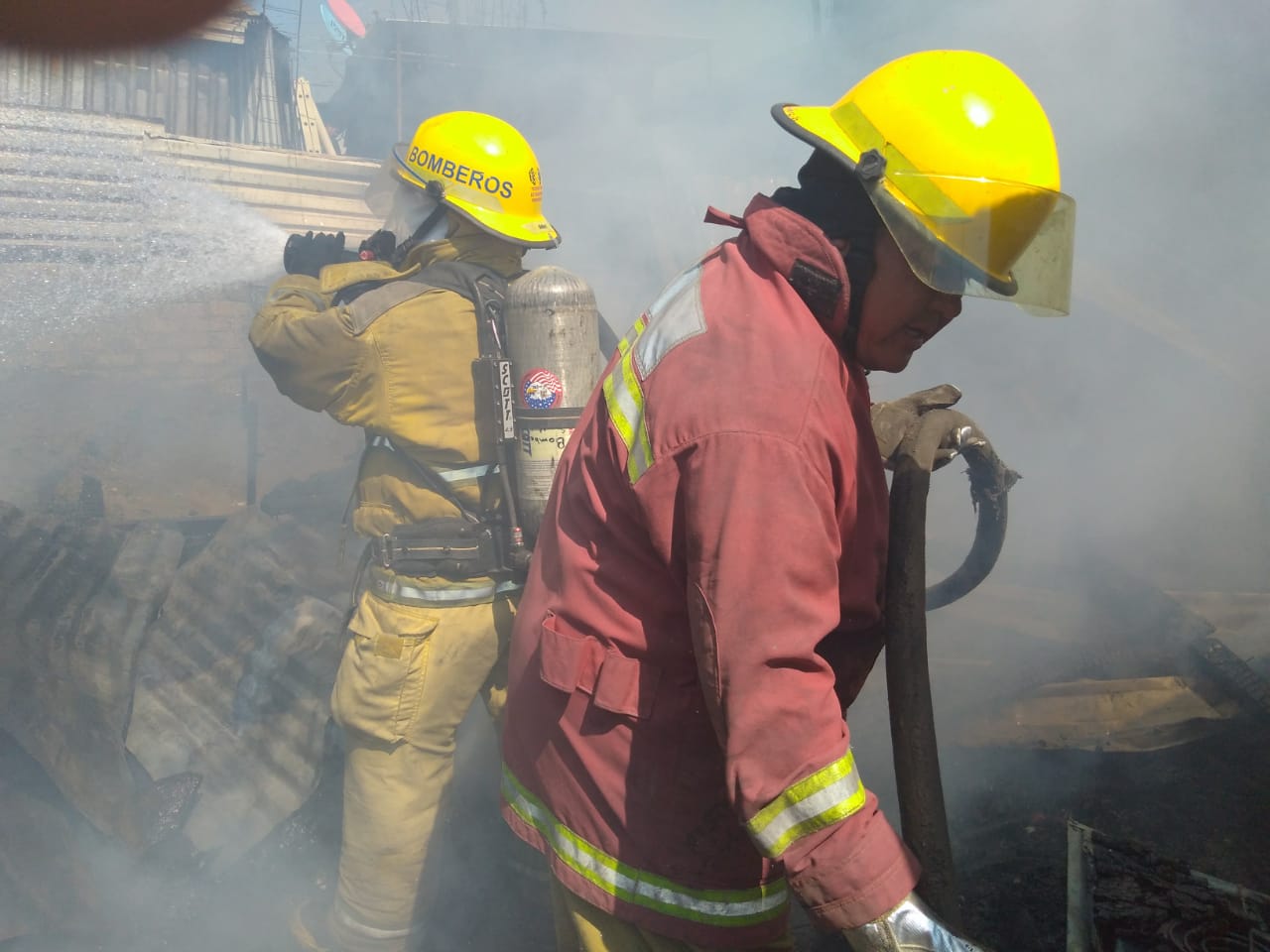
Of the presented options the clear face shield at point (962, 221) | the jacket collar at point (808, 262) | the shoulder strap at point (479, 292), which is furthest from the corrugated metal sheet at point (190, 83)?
the clear face shield at point (962, 221)

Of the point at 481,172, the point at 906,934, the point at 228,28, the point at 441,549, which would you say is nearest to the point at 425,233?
the point at 481,172

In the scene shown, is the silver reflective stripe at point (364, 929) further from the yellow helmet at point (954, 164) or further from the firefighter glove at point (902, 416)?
the yellow helmet at point (954, 164)

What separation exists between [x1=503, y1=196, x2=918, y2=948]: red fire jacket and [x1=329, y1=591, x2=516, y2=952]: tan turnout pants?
1219 mm

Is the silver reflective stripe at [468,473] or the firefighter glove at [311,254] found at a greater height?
the firefighter glove at [311,254]

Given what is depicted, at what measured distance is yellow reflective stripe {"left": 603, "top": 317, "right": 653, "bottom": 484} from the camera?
1361 mm

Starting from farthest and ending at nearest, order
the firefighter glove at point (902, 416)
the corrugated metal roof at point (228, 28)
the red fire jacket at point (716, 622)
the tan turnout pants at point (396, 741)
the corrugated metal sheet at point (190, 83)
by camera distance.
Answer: the corrugated metal roof at point (228, 28) < the corrugated metal sheet at point (190, 83) < the tan turnout pants at point (396, 741) < the firefighter glove at point (902, 416) < the red fire jacket at point (716, 622)

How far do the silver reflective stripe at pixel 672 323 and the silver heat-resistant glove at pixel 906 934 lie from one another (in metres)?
0.84

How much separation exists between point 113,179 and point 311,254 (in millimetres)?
7699

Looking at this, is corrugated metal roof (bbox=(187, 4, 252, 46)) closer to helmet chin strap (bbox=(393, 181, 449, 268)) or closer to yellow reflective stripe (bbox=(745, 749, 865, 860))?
helmet chin strap (bbox=(393, 181, 449, 268))

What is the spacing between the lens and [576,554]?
1.53 metres

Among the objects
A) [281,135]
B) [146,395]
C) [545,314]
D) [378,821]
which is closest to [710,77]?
[281,135]

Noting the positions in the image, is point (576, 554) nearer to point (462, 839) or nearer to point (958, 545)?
point (462, 839)

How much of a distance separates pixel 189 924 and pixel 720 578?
10.2 feet

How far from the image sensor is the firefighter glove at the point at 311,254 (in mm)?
2969
